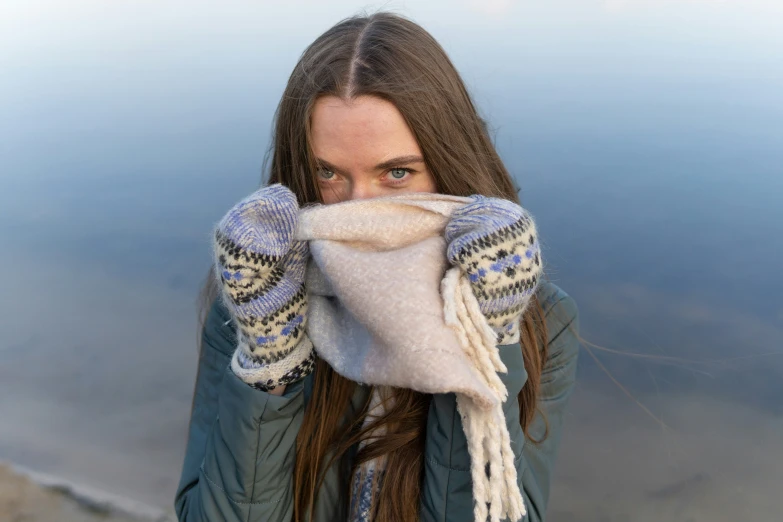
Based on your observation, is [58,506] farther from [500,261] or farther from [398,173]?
[500,261]

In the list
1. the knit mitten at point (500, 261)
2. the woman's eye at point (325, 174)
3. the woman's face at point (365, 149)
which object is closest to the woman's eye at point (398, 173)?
the woman's face at point (365, 149)

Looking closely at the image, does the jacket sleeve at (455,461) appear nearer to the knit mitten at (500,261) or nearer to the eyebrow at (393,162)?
the knit mitten at (500,261)

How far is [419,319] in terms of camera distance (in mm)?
1085

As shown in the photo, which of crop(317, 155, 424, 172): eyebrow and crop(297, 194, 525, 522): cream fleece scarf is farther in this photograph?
crop(317, 155, 424, 172): eyebrow

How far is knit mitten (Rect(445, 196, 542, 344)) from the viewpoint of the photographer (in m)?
1.09

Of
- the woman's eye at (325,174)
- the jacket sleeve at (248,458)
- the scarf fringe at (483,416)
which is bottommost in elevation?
the jacket sleeve at (248,458)

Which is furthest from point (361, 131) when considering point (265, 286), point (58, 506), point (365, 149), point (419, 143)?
point (58, 506)

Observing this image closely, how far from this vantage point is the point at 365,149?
1317mm

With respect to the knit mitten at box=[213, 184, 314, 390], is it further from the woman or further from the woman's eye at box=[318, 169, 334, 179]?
the woman's eye at box=[318, 169, 334, 179]

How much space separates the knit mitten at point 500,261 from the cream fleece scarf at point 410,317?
0.03 meters

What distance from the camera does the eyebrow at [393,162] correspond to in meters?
1.34

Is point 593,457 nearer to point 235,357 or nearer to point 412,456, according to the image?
point 412,456

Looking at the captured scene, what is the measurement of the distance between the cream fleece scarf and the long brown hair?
14 cm

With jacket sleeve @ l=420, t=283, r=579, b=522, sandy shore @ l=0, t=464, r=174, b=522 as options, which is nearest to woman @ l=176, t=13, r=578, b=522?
jacket sleeve @ l=420, t=283, r=579, b=522
